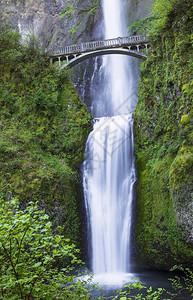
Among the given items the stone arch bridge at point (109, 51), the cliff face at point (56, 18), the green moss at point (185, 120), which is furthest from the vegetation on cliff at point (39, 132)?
the cliff face at point (56, 18)

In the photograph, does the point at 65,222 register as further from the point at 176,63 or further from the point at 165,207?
the point at 176,63

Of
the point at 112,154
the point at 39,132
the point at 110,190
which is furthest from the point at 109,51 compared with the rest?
the point at 110,190

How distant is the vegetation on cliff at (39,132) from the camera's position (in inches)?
415

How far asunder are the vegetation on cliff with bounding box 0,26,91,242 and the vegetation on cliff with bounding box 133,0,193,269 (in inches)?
127

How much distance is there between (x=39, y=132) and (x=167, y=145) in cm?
657

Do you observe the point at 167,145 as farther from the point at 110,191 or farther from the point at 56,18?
the point at 56,18

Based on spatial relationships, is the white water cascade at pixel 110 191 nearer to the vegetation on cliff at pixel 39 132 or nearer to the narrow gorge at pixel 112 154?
the narrow gorge at pixel 112 154

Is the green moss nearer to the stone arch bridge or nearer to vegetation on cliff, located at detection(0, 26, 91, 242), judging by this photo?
vegetation on cliff, located at detection(0, 26, 91, 242)

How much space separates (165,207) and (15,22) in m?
26.3

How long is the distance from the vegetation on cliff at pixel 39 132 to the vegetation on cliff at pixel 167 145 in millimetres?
3214

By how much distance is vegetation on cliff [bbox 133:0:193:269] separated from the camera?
891 cm

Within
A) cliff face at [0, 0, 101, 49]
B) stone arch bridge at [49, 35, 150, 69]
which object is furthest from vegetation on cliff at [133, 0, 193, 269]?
cliff face at [0, 0, 101, 49]

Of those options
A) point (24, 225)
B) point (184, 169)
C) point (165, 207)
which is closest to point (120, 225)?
point (165, 207)

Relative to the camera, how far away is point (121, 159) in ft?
41.1
